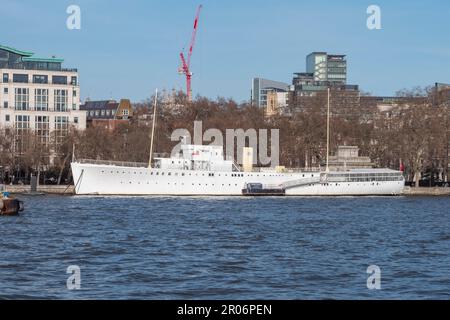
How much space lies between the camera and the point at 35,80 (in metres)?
138

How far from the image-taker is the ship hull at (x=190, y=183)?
99.4 meters

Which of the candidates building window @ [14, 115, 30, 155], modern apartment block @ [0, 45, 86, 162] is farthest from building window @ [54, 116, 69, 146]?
building window @ [14, 115, 30, 155]

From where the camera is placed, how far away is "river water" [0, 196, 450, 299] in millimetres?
29484

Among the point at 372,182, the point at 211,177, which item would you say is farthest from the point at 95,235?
the point at 372,182

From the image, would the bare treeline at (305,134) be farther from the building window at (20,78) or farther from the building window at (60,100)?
the building window at (20,78)

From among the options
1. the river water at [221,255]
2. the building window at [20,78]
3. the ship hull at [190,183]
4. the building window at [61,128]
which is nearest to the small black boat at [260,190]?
the ship hull at [190,183]

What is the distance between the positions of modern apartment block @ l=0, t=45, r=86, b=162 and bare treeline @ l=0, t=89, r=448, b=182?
27.1ft

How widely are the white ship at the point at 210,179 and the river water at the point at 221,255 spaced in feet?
115

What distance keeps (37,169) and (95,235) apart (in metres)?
70.3

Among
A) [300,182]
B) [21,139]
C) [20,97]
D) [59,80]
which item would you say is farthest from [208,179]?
[20,97]

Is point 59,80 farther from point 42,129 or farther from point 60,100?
point 42,129

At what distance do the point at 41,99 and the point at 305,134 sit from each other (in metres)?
39.0

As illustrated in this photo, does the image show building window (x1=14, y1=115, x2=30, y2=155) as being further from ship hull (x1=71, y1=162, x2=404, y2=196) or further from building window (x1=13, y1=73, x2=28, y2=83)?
ship hull (x1=71, y1=162, x2=404, y2=196)

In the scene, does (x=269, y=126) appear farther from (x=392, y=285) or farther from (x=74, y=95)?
(x=392, y=285)
